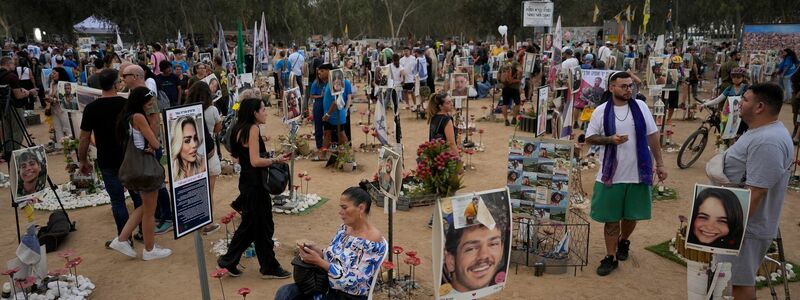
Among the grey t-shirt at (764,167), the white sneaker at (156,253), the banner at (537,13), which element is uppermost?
the banner at (537,13)

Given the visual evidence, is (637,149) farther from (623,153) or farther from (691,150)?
(691,150)

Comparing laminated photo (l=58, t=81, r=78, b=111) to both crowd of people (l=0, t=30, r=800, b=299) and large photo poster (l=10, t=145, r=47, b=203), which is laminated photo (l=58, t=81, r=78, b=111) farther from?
large photo poster (l=10, t=145, r=47, b=203)

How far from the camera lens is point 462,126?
495 inches

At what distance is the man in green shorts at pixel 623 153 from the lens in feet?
16.9

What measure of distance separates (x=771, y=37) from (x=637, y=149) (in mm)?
19084

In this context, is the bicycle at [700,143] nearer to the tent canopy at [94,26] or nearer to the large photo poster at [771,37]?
the large photo poster at [771,37]

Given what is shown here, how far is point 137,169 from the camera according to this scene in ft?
17.3

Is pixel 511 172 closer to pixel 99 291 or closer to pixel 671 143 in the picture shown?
pixel 99 291

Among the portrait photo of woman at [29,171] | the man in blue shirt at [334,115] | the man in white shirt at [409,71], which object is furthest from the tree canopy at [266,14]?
the portrait photo of woman at [29,171]

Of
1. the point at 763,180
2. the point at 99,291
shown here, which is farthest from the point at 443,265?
the point at 99,291

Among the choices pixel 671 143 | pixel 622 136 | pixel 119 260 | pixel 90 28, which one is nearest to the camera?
pixel 622 136

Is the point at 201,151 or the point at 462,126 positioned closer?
the point at 201,151

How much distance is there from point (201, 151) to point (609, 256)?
389 cm

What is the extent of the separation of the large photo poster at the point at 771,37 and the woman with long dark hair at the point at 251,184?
20.6 m
